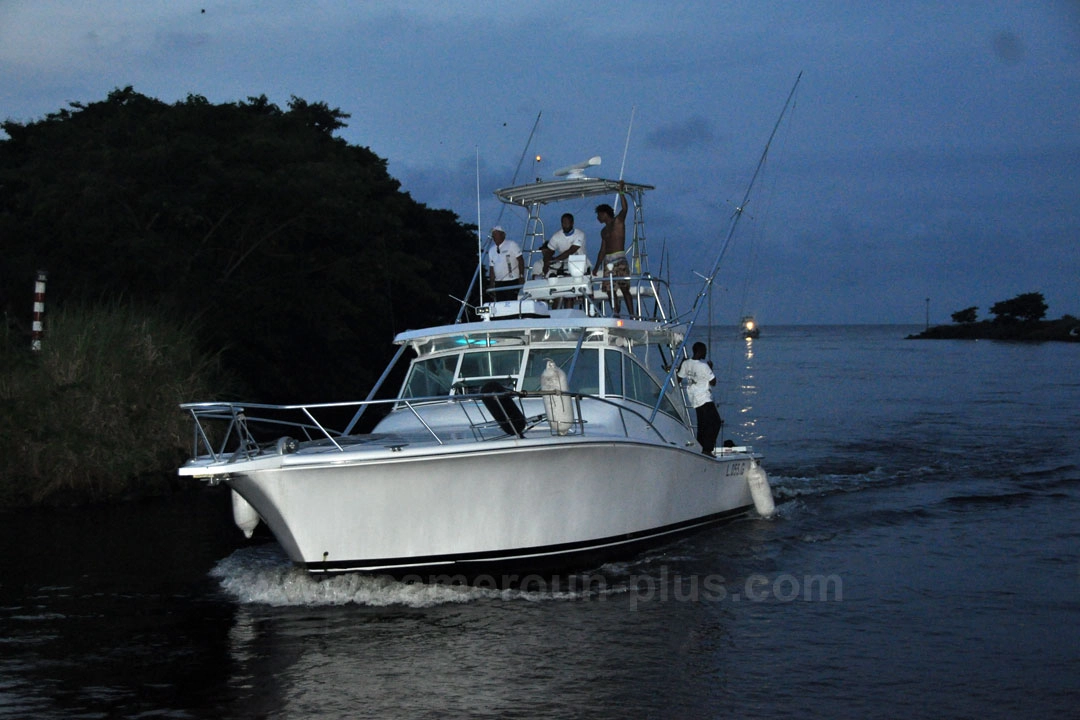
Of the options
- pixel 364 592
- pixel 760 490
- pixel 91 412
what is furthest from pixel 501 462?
pixel 91 412

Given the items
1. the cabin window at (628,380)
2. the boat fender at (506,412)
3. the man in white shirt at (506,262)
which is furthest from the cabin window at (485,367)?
the man in white shirt at (506,262)

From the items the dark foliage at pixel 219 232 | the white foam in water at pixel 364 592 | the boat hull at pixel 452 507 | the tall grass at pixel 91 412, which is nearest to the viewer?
the boat hull at pixel 452 507

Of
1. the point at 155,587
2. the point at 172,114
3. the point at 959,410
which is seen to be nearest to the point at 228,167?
the point at 172,114

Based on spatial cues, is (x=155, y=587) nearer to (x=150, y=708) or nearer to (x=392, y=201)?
(x=150, y=708)

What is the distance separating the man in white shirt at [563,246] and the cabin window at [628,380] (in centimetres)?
195

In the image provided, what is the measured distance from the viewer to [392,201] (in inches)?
1179

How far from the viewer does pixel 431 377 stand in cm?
1254

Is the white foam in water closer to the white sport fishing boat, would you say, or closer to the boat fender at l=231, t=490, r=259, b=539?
the white sport fishing boat

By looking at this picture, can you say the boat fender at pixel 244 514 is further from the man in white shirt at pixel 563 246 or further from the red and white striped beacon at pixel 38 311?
the red and white striped beacon at pixel 38 311

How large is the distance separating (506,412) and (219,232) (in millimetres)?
17005

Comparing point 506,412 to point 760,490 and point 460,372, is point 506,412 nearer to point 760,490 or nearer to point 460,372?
point 460,372

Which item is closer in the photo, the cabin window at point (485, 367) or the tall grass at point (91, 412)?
the cabin window at point (485, 367)

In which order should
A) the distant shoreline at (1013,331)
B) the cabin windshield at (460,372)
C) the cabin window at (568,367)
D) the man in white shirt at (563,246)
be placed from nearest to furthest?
the cabin window at (568,367) < the cabin windshield at (460,372) < the man in white shirt at (563,246) < the distant shoreline at (1013,331)

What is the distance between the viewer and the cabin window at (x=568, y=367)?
12.0m
